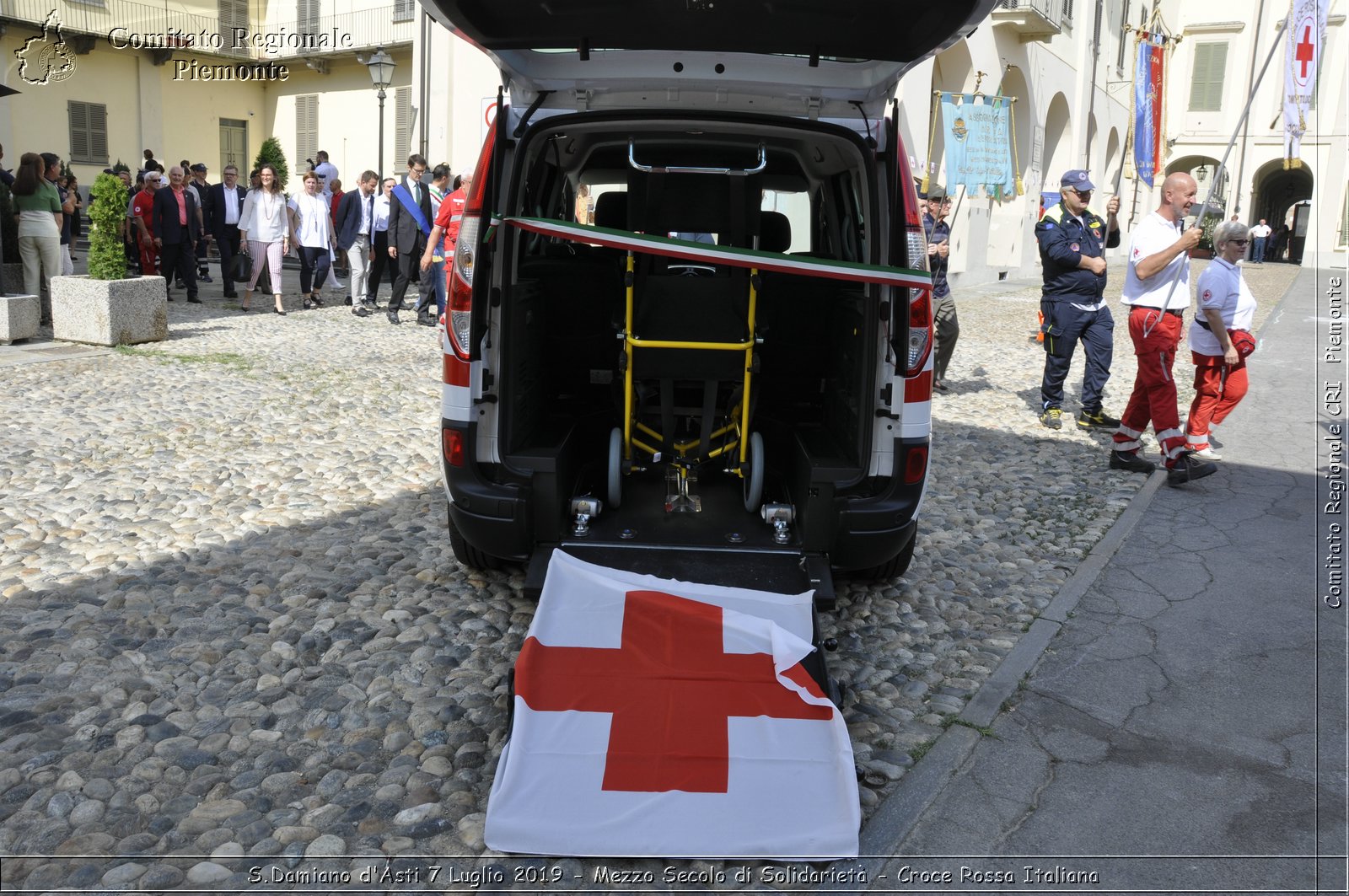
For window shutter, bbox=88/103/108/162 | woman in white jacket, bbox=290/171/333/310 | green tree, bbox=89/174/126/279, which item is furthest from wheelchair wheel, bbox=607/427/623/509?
window shutter, bbox=88/103/108/162

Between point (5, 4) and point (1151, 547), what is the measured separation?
31853mm

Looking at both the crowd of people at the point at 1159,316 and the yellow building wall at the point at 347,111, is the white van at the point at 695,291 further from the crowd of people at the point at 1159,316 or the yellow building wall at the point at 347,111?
the yellow building wall at the point at 347,111

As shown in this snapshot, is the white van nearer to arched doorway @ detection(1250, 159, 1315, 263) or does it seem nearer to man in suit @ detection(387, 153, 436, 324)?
man in suit @ detection(387, 153, 436, 324)

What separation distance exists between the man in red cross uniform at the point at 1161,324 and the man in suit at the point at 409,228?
27.2 ft

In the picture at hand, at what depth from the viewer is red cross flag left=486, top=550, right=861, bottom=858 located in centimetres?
273

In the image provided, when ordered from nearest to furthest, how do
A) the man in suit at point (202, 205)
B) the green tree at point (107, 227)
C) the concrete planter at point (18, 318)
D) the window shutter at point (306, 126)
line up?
the concrete planter at point (18, 318) < the green tree at point (107, 227) < the man in suit at point (202, 205) < the window shutter at point (306, 126)

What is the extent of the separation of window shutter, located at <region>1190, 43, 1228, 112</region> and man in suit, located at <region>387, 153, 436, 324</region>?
135 ft

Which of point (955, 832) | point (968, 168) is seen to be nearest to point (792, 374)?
point (955, 832)

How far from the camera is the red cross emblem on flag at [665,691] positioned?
2.93m

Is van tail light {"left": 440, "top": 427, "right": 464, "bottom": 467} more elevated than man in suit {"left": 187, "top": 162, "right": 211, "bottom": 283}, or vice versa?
man in suit {"left": 187, "top": 162, "right": 211, "bottom": 283}

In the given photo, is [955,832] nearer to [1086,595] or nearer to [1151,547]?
[1086,595]

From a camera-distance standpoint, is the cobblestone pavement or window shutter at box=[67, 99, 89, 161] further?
window shutter at box=[67, 99, 89, 161]

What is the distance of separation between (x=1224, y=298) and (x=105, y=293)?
922 cm

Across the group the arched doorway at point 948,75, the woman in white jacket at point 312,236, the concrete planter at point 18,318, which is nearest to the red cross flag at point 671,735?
the concrete planter at point 18,318
